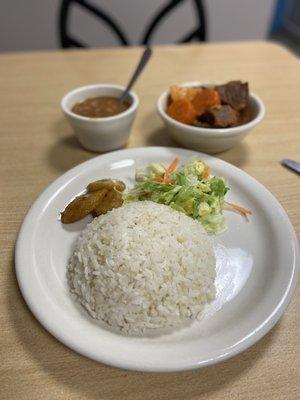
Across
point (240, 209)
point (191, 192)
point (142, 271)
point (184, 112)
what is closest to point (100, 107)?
point (184, 112)

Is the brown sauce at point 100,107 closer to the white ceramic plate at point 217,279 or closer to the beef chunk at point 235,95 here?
the white ceramic plate at point 217,279

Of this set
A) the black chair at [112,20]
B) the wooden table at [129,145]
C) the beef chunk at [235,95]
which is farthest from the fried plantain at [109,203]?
the black chair at [112,20]

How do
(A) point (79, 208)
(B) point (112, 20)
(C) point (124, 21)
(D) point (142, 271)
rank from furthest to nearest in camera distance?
(C) point (124, 21) < (B) point (112, 20) < (A) point (79, 208) < (D) point (142, 271)

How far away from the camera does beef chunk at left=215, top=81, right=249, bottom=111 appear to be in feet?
4.97

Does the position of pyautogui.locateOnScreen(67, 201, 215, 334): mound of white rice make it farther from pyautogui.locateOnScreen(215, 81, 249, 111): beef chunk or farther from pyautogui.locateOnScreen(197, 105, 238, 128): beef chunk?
pyautogui.locateOnScreen(215, 81, 249, 111): beef chunk

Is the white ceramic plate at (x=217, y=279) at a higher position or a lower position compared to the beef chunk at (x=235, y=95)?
lower

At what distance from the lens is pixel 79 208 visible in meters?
1.21

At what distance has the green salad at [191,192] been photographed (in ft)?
4.03

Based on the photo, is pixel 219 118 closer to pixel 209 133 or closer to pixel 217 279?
pixel 209 133

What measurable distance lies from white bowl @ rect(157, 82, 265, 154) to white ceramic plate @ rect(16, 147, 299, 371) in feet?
0.21

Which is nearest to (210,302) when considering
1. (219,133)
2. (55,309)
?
(55,309)

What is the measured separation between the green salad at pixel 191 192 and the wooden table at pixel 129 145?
0.81ft

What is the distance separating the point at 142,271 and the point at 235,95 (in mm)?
907

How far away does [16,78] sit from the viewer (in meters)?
2.11
